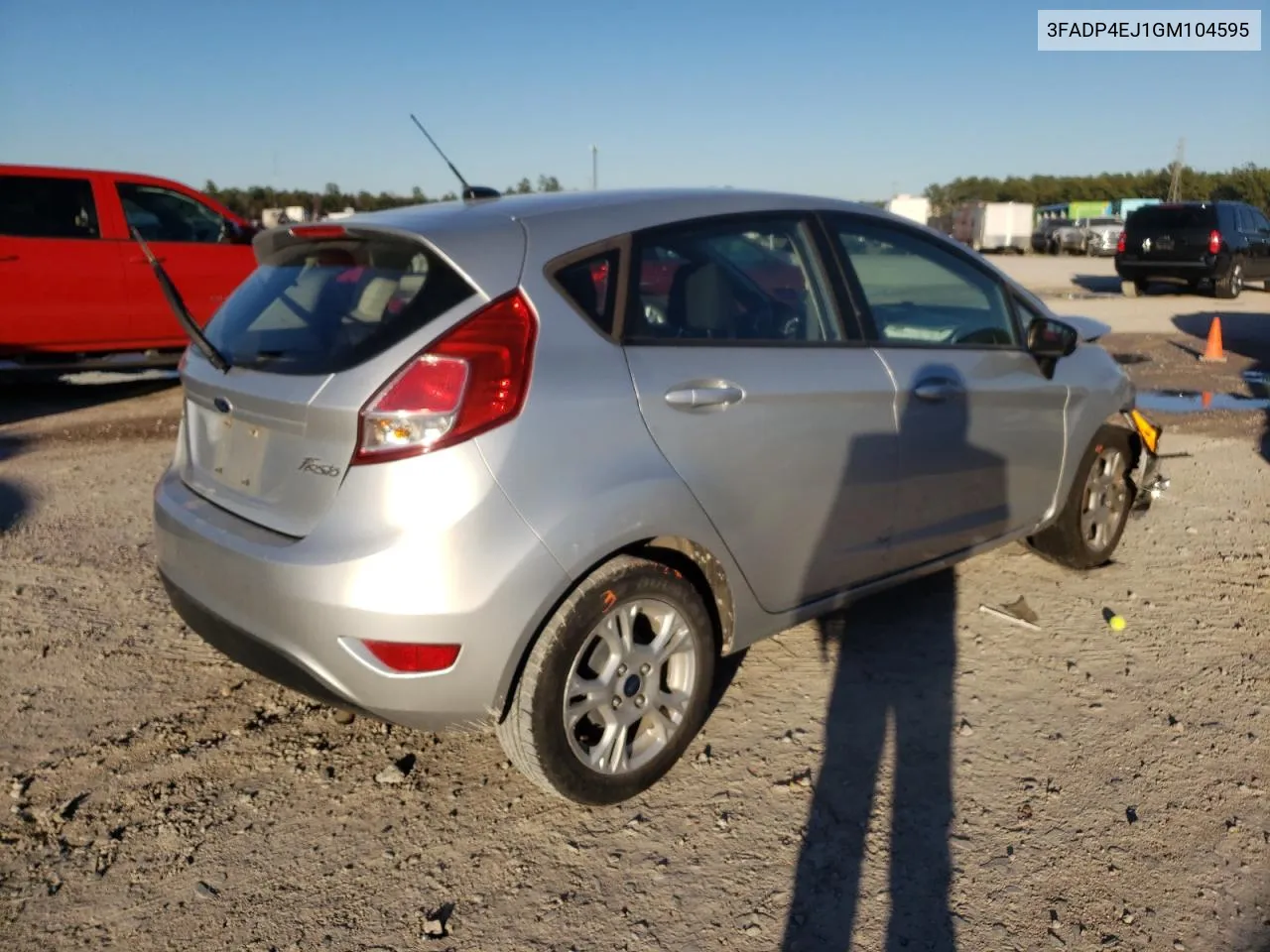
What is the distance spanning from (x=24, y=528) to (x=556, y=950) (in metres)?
4.37

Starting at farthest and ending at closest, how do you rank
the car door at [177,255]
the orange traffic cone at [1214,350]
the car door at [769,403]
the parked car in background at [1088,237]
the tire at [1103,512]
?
the parked car in background at [1088,237] < the orange traffic cone at [1214,350] < the car door at [177,255] < the tire at [1103,512] < the car door at [769,403]

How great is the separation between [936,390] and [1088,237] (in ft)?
142

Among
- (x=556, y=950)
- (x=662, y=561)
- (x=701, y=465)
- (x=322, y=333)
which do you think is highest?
(x=322, y=333)

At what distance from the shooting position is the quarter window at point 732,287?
10.2ft

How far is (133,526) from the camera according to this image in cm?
563

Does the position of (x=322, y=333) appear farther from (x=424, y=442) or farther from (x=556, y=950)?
(x=556, y=950)

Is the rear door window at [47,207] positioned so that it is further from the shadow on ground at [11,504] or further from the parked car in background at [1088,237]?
the parked car in background at [1088,237]

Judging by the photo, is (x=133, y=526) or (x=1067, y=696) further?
(x=133, y=526)

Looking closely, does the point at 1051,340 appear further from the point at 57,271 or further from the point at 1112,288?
the point at 1112,288

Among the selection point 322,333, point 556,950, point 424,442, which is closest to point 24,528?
point 322,333

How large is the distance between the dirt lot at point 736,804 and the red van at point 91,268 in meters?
5.11

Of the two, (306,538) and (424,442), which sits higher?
(424,442)

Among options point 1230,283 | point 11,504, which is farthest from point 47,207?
point 1230,283

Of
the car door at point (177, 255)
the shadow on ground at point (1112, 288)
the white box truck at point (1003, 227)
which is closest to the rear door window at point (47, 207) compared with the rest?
the car door at point (177, 255)
